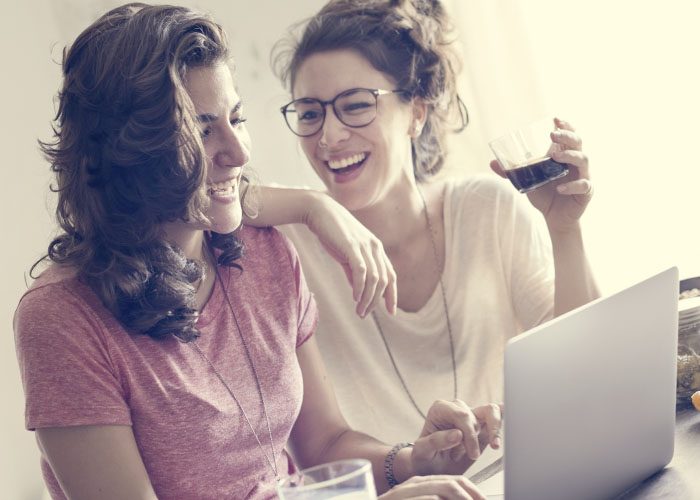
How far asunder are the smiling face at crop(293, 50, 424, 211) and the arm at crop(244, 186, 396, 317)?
0.28m

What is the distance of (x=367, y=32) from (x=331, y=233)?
2.08 ft

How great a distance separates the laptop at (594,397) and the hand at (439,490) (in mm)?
74

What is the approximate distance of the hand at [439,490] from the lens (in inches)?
42.6

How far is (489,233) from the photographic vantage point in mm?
2076

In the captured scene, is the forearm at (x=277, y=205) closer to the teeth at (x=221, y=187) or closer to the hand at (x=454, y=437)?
the teeth at (x=221, y=187)

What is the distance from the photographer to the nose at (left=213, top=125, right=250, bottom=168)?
1.45 meters

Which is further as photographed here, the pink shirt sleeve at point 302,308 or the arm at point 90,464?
the pink shirt sleeve at point 302,308

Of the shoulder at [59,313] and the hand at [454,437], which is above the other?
the shoulder at [59,313]

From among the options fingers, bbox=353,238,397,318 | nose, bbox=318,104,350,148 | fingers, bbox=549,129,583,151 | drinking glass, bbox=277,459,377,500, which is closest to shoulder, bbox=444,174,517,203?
nose, bbox=318,104,350,148

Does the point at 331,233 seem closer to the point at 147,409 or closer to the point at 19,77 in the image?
the point at 147,409

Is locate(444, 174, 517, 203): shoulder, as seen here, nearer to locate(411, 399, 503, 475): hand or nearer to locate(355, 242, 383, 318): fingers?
locate(355, 242, 383, 318): fingers

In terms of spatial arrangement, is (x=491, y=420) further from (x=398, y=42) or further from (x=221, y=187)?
(x=398, y=42)

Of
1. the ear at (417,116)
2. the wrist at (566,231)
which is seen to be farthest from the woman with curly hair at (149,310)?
the ear at (417,116)

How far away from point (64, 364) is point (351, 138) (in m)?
0.94
